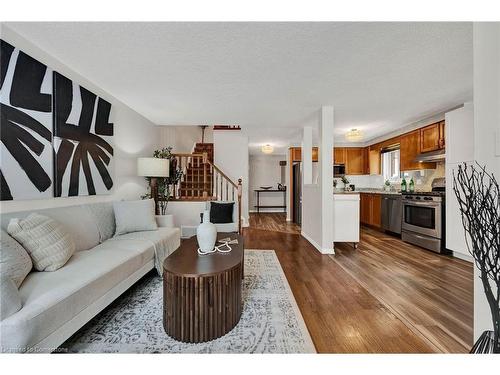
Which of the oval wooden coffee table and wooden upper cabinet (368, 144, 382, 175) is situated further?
wooden upper cabinet (368, 144, 382, 175)

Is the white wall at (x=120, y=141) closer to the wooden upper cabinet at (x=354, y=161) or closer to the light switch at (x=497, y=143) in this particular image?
the light switch at (x=497, y=143)

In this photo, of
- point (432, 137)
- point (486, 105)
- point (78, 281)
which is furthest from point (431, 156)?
point (78, 281)

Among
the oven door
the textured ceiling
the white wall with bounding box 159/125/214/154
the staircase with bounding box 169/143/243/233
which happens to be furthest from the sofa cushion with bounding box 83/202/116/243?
the oven door

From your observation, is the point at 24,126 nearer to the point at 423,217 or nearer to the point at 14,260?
the point at 14,260

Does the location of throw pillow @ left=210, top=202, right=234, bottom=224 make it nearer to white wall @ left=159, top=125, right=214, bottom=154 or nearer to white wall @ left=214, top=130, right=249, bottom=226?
white wall @ left=214, top=130, right=249, bottom=226

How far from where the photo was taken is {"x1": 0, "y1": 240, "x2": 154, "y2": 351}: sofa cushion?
3.64 ft

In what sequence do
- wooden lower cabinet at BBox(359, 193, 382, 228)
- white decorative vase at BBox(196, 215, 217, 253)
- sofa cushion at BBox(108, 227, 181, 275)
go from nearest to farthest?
white decorative vase at BBox(196, 215, 217, 253) → sofa cushion at BBox(108, 227, 181, 275) → wooden lower cabinet at BBox(359, 193, 382, 228)

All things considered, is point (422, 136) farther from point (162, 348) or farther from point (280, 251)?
point (162, 348)

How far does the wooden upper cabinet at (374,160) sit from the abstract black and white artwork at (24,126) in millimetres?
6395

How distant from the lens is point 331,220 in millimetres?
3725

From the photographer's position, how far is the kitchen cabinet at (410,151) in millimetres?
4535

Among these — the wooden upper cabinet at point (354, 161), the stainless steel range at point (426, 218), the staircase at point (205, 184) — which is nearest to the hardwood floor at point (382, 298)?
the stainless steel range at point (426, 218)

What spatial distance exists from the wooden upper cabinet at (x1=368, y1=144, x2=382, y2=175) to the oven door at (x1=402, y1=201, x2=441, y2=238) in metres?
1.95

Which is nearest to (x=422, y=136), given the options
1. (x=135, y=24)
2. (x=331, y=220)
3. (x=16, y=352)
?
(x=331, y=220)
